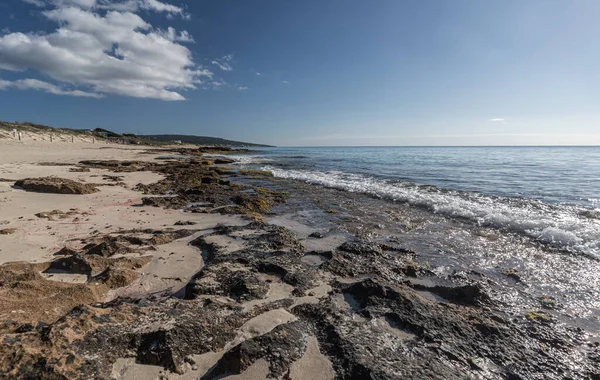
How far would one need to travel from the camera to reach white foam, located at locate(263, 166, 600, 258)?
6.36 metres

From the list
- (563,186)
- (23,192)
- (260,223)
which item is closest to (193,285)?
(260,223)

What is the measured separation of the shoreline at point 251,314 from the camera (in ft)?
7.47

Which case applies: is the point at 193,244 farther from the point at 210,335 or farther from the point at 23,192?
the point at 23,192

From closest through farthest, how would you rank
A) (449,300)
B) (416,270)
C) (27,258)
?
(449,300) < (27,258) < (416,270)

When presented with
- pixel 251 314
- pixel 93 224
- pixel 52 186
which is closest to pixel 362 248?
pixel 251 314

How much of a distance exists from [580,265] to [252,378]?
6.03 metres

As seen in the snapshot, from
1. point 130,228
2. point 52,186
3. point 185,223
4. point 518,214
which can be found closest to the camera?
point 130,228

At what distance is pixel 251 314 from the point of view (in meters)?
3.05

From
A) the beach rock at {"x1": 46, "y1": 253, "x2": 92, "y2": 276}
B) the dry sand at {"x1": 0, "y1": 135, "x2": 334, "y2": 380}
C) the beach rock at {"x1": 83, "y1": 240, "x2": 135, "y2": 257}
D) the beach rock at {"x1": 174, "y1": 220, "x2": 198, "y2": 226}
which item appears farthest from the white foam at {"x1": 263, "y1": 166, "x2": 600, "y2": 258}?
the beach rock at {"x1": 46, "y1": 253, "x2": 92, "y2": 276}

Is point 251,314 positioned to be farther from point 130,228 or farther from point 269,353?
point 130,228

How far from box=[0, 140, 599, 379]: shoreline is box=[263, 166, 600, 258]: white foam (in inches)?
138

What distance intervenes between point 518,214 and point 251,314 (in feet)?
29.2

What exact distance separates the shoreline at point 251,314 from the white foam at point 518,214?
11.5ft

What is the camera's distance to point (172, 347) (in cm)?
235
